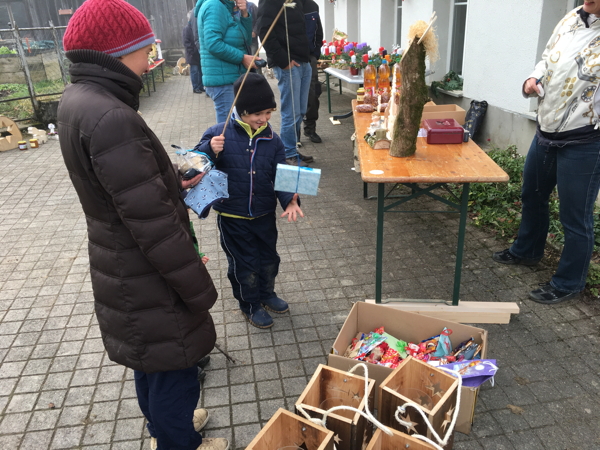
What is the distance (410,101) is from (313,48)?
4.55m

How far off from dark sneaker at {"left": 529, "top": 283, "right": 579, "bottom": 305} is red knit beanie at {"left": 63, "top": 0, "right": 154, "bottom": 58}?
2.96 meters

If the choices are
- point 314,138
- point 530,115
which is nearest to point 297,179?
point 530,115

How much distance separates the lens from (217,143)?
2484 millimetres

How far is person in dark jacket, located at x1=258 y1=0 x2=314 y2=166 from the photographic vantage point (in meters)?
5.52

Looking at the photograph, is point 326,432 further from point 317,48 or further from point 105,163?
point 317,48

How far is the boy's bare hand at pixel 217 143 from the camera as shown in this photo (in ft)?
8.14

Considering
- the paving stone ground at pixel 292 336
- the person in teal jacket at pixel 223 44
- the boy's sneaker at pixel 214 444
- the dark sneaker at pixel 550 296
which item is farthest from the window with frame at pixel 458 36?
the boy's sneaker at pixel 214 444

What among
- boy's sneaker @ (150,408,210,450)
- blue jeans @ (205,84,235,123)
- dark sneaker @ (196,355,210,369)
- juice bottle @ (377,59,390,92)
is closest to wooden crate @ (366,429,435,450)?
boy's sneaker @ (150,408,210,450)

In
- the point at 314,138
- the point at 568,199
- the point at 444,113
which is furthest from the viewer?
the point at 314,138

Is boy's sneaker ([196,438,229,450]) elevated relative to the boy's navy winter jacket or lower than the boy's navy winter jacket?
lower

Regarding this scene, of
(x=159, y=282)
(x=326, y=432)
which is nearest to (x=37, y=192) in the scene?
(x=159, y=282)

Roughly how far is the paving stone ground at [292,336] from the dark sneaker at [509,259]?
65 millimetres

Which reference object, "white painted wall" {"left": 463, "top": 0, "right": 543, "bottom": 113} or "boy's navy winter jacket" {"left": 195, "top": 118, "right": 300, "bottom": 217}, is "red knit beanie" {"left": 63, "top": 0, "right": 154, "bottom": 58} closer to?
"boy's navy winter jacket" {"left": 195, "top": 118, "right": 300, "bottom": 217}

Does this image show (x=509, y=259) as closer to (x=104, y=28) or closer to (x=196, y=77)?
(x=104, y=28)
